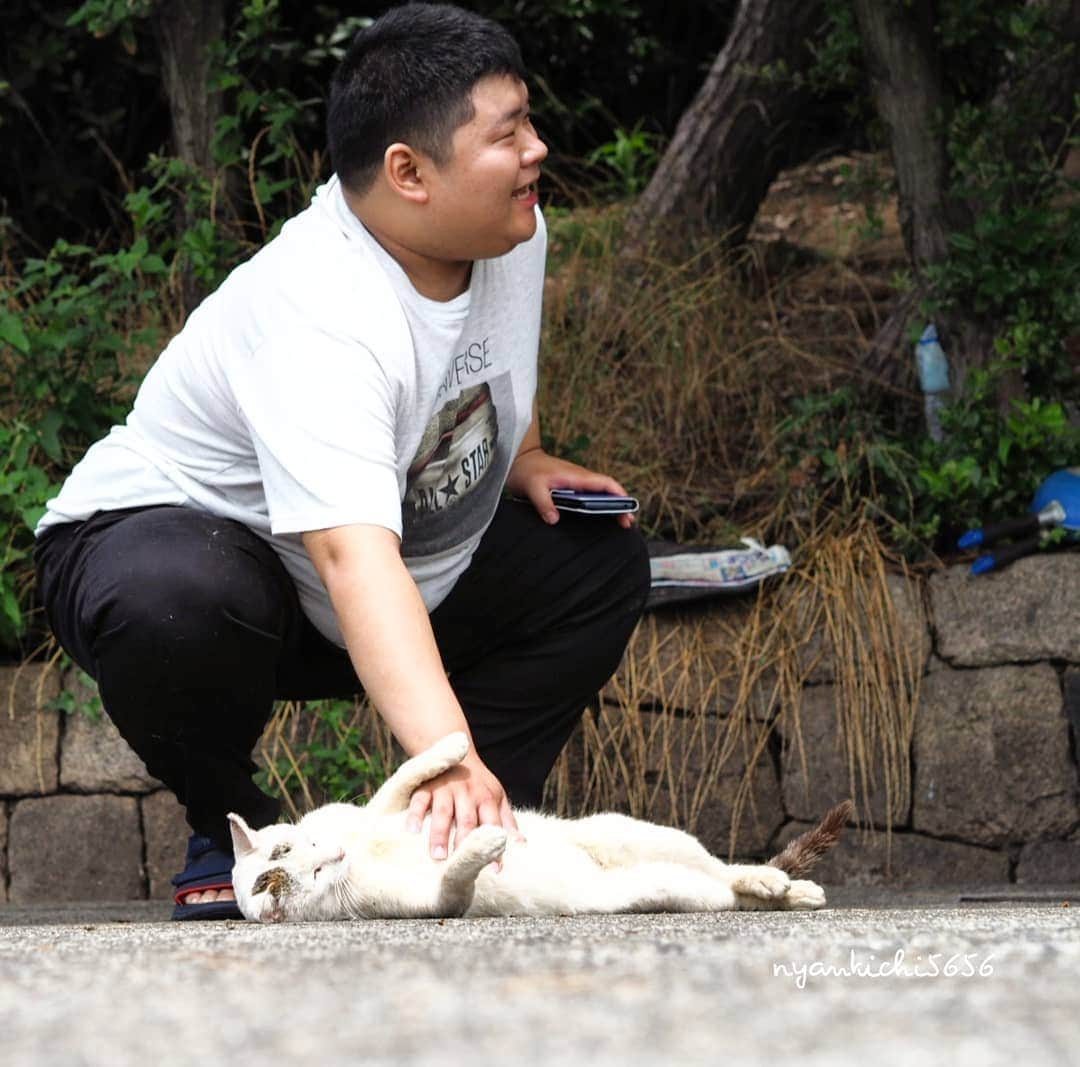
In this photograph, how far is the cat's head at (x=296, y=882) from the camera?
1.99 m

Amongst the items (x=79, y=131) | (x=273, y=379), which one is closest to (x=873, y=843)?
(x=273, y=379)

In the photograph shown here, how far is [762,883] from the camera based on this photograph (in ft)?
6.88

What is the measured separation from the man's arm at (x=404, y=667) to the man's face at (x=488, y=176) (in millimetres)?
525

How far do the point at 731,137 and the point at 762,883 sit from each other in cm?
309

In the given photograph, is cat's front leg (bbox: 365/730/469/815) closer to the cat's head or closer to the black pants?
the cat's head

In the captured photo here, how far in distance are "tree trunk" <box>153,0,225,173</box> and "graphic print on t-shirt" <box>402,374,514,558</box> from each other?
2.31m

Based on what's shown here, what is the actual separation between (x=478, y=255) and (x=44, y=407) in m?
1.93

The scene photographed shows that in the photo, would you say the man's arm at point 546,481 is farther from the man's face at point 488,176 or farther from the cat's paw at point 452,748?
the cat's paw at point 452,748

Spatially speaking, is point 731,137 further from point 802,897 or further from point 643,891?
point 643,891

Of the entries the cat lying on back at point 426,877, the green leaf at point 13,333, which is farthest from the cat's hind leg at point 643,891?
the green leaf at point 13,333

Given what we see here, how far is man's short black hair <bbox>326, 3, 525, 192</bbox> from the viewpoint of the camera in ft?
7.29

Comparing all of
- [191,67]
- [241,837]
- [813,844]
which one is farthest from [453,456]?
[191,67]

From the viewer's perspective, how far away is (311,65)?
5.31 m

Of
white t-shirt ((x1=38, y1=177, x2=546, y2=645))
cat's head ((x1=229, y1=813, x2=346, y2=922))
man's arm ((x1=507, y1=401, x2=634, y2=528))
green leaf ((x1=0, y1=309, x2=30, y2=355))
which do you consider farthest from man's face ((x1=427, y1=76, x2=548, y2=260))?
green leaf ((x1=0, y1=309, x2=30, y2=355))
